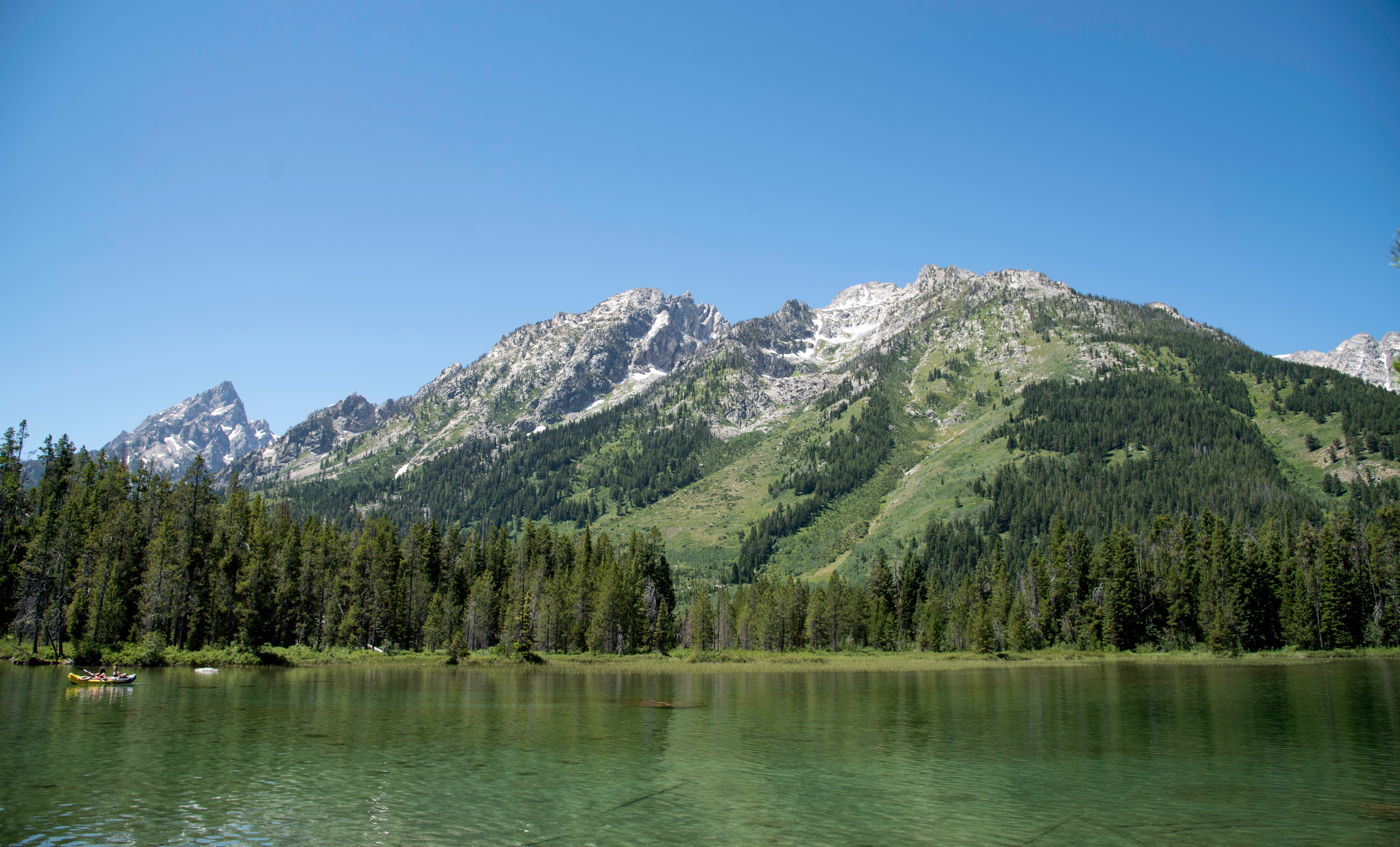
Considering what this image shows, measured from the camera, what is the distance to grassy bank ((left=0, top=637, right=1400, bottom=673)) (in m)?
89.2

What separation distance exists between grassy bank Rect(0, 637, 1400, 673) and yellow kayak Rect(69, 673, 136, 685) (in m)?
19.5

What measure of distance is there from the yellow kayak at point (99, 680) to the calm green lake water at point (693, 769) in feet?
4.15

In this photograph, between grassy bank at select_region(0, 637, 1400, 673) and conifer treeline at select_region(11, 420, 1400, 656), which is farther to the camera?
conifer treeline at select_region(11, 420, 1400, 656)

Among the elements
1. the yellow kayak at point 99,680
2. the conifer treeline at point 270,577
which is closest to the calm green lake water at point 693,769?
the yellow kayak at point 99,680

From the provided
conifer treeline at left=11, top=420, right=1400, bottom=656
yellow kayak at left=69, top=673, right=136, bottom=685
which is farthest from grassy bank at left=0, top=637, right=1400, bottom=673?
yellow kayak at left=69, top=673, right=136, bottom=685

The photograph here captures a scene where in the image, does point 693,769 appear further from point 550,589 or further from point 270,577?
point 550,589

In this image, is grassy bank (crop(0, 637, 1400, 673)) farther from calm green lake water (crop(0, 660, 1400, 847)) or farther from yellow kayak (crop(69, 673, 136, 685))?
calm green lake water (crop(0, 660, 1400, 847))

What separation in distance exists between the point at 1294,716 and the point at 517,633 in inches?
4049

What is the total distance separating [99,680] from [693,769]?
57.2m

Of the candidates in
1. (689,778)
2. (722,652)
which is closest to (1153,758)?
(689,778)

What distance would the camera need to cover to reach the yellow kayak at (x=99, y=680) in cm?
6294

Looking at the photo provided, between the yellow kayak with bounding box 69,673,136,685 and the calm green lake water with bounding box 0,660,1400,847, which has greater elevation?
the calm green lake water with bounding box 0,660,1400,847

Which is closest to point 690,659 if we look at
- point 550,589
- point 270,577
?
point 550,589

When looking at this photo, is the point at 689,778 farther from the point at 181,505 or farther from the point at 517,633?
the point at 517,633
